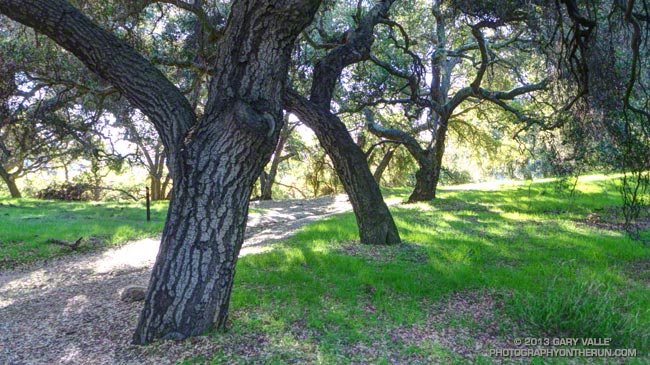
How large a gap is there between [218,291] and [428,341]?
1822 millimetres

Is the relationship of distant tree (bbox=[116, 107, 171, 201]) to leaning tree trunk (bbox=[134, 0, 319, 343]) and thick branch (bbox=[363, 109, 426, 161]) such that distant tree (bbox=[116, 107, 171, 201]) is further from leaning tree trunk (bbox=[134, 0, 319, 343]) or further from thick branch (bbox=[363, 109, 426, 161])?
thick branch (bbox=[363, 109, 426, 161])

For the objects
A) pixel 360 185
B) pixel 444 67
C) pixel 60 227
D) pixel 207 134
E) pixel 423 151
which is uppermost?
pixel 444 67

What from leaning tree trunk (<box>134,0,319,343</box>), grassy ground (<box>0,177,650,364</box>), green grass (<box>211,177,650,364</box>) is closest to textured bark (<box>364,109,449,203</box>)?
grassy ground (<box>0,177,650,364</box>)

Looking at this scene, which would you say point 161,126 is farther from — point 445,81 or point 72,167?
point 72,167

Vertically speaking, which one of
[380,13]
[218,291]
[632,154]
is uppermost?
[380,13]

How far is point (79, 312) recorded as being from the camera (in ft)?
15.4

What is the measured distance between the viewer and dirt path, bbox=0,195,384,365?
345cm

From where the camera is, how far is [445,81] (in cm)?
1376

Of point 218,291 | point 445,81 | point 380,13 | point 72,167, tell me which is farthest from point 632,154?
point 72,167

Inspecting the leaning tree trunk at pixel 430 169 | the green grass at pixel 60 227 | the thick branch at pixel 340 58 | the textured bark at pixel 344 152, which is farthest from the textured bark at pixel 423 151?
the green grass at pixel 60 227

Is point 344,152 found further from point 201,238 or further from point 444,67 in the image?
point 444,67

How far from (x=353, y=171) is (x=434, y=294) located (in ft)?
8.38

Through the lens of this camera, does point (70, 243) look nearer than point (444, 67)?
Yes

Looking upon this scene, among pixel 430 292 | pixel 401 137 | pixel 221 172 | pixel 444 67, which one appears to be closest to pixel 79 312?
pixel 221 172
